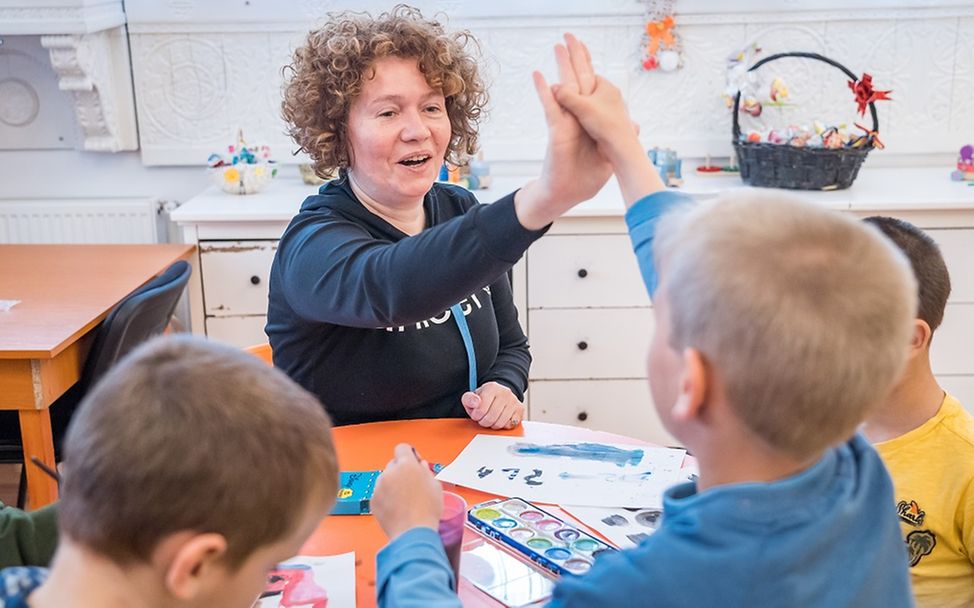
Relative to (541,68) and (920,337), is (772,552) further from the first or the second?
(541,68)

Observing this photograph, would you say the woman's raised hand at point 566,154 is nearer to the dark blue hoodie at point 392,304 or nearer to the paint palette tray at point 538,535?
the dark blue hoodie at point 392,304

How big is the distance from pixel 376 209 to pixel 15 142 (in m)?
2.28

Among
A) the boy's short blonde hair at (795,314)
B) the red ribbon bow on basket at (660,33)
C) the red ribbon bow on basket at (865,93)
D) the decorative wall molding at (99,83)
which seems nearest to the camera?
the boy's short blonde hair at (795,314)

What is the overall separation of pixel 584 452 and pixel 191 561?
876 mm

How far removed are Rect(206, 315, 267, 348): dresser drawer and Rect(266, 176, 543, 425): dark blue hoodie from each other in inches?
49.9

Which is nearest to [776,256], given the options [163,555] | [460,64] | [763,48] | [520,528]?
[163,555]

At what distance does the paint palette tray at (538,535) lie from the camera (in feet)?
3.96

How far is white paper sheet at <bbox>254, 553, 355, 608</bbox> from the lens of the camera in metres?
1.14

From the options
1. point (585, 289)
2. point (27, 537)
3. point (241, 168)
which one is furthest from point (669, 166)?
point (27, 537)

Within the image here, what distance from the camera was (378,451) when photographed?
1.57m

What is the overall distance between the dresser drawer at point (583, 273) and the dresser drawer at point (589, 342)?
3 centimetres

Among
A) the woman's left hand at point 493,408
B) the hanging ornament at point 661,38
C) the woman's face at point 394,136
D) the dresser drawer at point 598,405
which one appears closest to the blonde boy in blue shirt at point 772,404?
the woman's left hand at point 493,408

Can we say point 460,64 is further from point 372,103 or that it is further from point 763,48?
point 763,48

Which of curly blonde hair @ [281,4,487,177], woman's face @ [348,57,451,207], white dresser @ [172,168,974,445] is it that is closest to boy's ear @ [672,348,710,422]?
woman's face @ [348,57,451,207]
